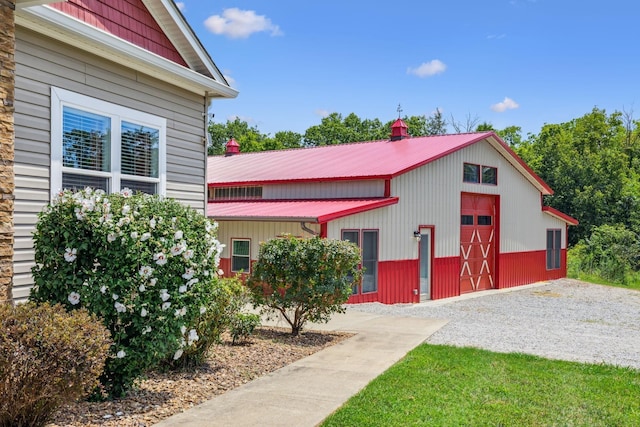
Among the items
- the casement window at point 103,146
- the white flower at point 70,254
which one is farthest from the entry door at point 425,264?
the white flower at point 70,254

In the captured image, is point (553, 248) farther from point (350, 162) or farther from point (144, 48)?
point (144, 48)

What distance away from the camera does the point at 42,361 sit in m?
4.40

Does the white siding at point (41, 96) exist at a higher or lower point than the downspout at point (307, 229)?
higher

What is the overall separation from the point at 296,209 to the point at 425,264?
4.64m

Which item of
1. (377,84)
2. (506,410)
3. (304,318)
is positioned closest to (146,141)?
(304,318)

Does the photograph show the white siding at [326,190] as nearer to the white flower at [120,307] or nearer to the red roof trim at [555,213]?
the red roof trim at [555,213]

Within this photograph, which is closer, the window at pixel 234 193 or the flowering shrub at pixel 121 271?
the flowering shrub at pixel 121 271

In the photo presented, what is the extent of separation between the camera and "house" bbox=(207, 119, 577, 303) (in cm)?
1573

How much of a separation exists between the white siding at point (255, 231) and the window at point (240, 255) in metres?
0.13

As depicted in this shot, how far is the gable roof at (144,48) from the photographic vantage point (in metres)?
6.53

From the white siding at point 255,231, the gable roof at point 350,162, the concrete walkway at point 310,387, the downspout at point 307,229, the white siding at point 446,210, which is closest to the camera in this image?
the concrete walkway at point 310,387

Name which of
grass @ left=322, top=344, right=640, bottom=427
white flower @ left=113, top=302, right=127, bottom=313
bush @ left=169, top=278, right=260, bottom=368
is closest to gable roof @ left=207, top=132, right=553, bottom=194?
grass @ left=322, top=344, right=640, bottom=427

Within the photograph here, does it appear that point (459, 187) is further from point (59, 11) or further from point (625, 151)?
point (625, 151)

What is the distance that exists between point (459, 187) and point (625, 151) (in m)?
32.2
